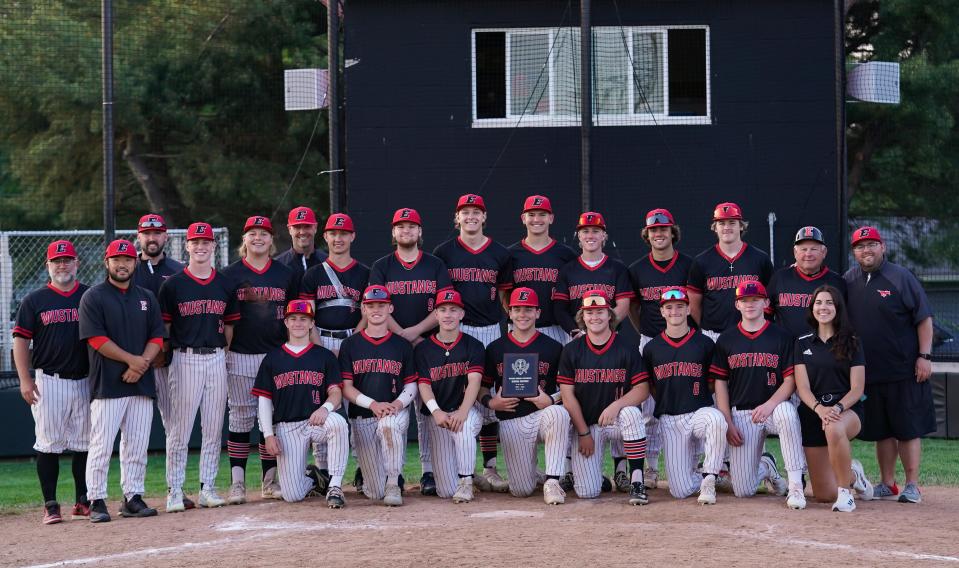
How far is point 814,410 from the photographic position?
7098 millimetres

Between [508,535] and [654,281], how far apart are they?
2.38m

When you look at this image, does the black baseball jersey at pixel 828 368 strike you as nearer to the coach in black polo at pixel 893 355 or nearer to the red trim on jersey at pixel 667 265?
the coach in black polo at pixel 893 355

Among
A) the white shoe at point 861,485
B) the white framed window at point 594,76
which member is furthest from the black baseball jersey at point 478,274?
the white framed window at point 594,76

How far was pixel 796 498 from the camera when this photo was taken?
6938mm

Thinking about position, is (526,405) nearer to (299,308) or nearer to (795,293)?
(299,308)

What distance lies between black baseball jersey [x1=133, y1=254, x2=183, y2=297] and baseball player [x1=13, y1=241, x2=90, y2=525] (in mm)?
569

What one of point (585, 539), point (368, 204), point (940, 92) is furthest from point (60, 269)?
point (940, 92)

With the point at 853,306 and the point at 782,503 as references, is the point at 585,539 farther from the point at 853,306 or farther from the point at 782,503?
the point at 853,306

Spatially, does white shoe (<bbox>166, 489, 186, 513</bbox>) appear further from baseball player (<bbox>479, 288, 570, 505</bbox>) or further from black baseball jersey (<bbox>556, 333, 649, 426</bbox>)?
black baseball jersey (<bbox>556, 333, 649, 426</bbox>)

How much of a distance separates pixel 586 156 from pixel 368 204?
2.44m

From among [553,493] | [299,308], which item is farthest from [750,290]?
[299,308]

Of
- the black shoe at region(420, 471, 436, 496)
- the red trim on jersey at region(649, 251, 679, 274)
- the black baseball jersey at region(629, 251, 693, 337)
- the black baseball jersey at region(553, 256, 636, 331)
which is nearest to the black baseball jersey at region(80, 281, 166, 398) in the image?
the black shoe at region(420, 471, 436, 496)

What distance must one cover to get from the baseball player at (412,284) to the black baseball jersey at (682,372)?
147 centimetres

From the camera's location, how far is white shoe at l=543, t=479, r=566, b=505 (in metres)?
7.23
